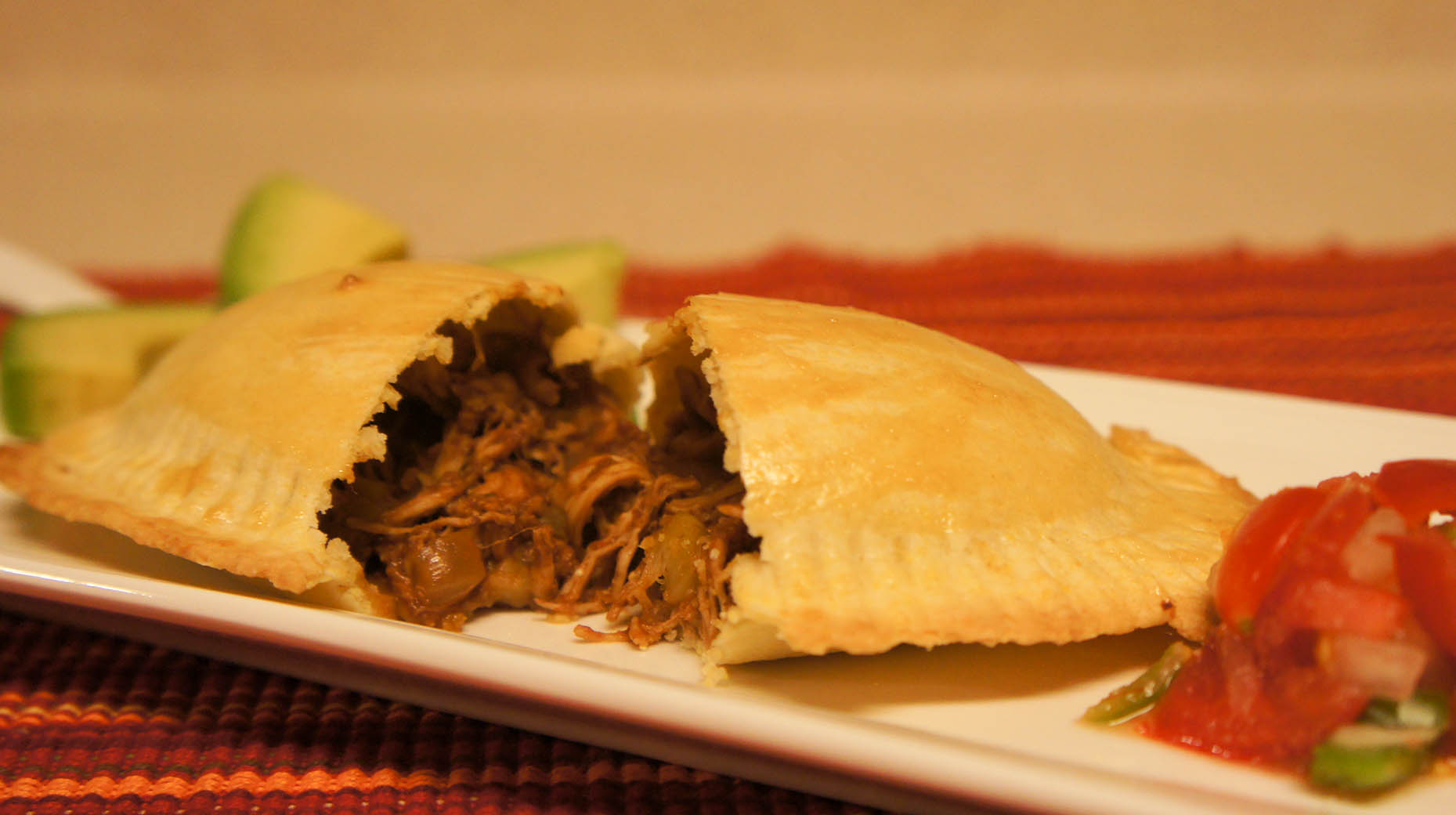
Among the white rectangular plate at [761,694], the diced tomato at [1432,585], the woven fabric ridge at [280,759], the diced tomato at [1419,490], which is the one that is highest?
the diced tomato at [1419,490]

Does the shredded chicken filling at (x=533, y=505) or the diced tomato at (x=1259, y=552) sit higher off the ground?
the diced tomato at (x=1259, y=552)

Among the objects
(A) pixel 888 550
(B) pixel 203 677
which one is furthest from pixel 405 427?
(A) pixel 888 550

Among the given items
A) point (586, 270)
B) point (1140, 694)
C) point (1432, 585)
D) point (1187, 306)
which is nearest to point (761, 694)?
point (1140, 694)

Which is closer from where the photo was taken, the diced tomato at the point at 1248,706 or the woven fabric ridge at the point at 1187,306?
the diced tomato at the point at 1248,706

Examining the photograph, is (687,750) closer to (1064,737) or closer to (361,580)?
(1064,737)

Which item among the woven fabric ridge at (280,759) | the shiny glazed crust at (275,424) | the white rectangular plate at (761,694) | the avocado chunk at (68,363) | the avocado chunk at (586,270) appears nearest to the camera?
the white rectangular plate at (761,694)

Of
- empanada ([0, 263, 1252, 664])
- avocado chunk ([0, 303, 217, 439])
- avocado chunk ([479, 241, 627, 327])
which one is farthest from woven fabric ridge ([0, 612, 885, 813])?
avocado chunk ([479, 241, 627, 327])

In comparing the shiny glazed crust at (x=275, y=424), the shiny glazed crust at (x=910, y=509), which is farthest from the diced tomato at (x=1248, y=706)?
the shiny glazed crust at (x=275, y=424)

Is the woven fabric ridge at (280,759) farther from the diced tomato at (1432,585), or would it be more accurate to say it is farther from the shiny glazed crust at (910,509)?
the diced tomato at (1432,585)

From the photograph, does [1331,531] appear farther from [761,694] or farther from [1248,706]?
[761,694]
